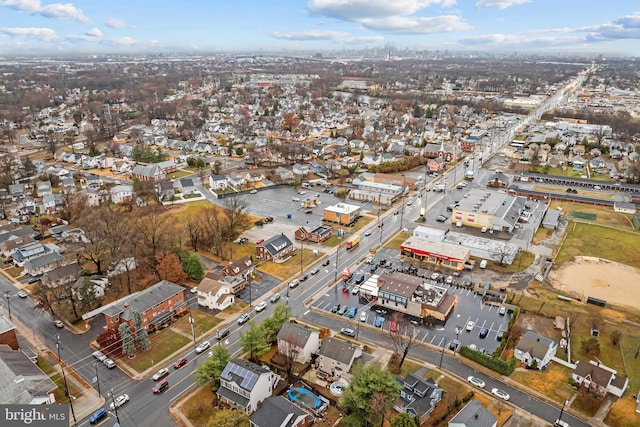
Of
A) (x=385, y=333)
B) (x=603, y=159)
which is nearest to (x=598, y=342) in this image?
(x=385, y=333)

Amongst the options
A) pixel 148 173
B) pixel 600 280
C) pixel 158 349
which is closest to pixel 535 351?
pixel 600 280

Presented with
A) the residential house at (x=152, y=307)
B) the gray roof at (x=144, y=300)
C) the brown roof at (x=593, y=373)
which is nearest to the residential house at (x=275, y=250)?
the residential house at (x=152, y=307)

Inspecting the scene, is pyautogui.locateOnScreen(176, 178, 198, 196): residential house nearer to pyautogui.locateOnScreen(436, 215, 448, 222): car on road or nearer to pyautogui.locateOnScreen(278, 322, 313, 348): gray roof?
pyautogui.locateOnScreen(436, 215, 448, 222): car on road

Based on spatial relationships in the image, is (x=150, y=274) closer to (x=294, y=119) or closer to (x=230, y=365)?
(x=230, y=365)

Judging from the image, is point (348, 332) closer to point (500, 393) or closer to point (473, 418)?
point (500, 393)

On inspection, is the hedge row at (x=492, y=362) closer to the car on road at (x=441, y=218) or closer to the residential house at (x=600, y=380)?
the residential house at (x=600, y=380)

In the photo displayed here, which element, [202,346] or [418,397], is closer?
[418,397]

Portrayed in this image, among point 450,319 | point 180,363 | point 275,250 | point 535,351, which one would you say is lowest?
point 450,319
